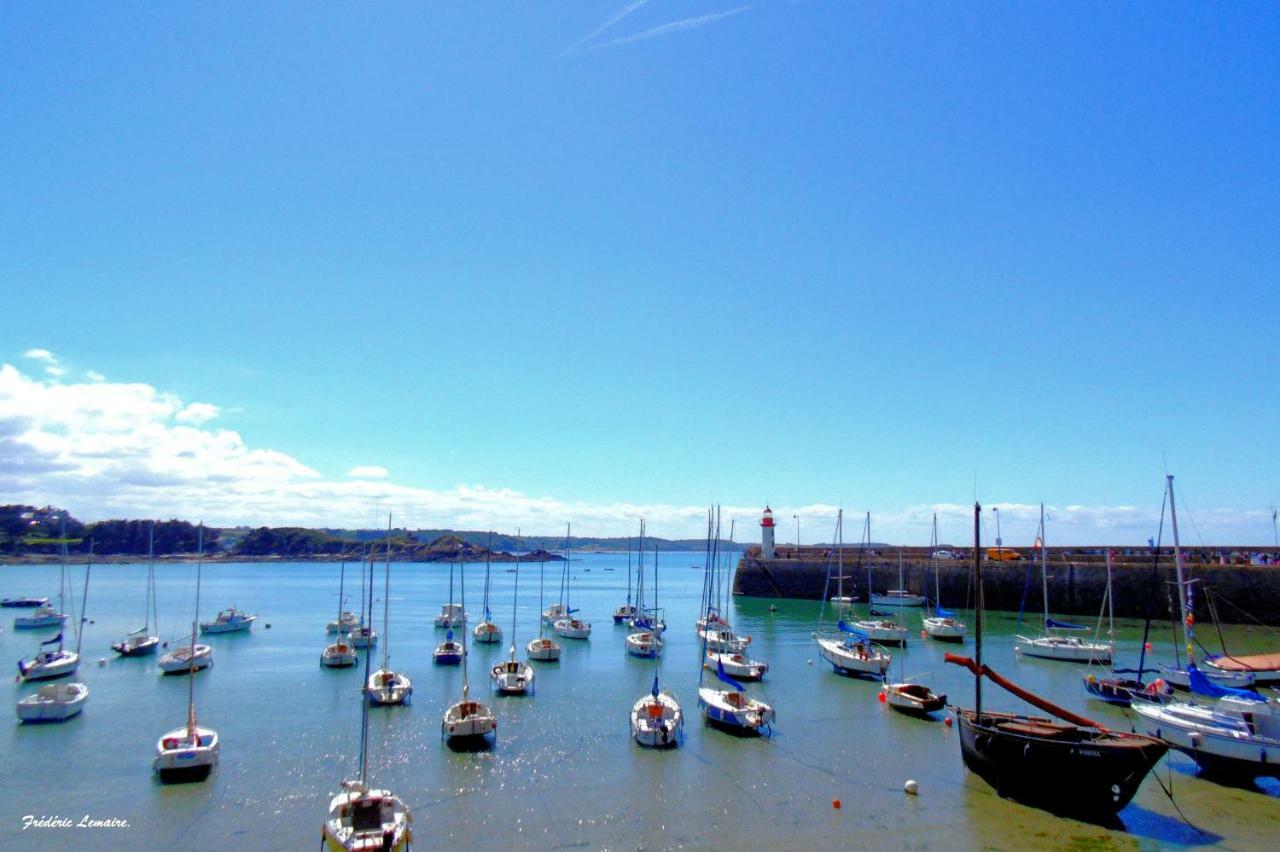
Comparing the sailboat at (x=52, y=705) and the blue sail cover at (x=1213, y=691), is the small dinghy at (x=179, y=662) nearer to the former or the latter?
the sailboat at (x=52, y=705)

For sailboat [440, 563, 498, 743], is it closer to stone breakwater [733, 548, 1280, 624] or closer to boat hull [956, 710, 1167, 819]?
boat hull [956, 710, 1167, 819]

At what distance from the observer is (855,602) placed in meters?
85.5

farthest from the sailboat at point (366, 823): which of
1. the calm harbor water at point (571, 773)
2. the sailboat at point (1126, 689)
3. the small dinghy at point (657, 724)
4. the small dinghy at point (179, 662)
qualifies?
the small dinghy at point (179, 662)

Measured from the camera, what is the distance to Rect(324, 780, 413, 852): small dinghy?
17812mm

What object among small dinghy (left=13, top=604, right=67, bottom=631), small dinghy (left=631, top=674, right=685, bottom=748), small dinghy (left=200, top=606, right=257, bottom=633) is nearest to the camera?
small dinghy (left=631, top=674, right=685, bottom=748)

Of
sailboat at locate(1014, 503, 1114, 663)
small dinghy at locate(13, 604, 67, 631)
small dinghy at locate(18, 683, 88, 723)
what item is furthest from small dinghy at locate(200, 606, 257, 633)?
sailboat at locate(1014, 503, 1114, 663)

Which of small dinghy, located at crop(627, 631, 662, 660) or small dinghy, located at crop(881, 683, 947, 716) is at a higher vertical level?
small dinghy, located at crop(881, 683, 947, 716)

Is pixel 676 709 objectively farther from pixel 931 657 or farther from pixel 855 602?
pixel 855 602

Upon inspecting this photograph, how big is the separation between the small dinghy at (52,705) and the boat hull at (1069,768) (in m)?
36.7

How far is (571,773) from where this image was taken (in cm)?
2592

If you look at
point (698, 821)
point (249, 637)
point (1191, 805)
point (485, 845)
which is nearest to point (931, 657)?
point (1191, 805)

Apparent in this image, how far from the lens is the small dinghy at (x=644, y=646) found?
52.3 metres

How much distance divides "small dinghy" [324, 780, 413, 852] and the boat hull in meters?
16.6

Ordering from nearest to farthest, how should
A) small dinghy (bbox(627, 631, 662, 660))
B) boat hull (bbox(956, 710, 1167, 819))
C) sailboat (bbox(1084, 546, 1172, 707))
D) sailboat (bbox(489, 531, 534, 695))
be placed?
boat hull (bbox(956, 710, 1167, 819)) < sailboat (bbox(1084, 546, 1172, 707)) < sailboat (bbox(489, 531, 534, 695)) < small dinghy (bbox(627, 631, 662, 660))
